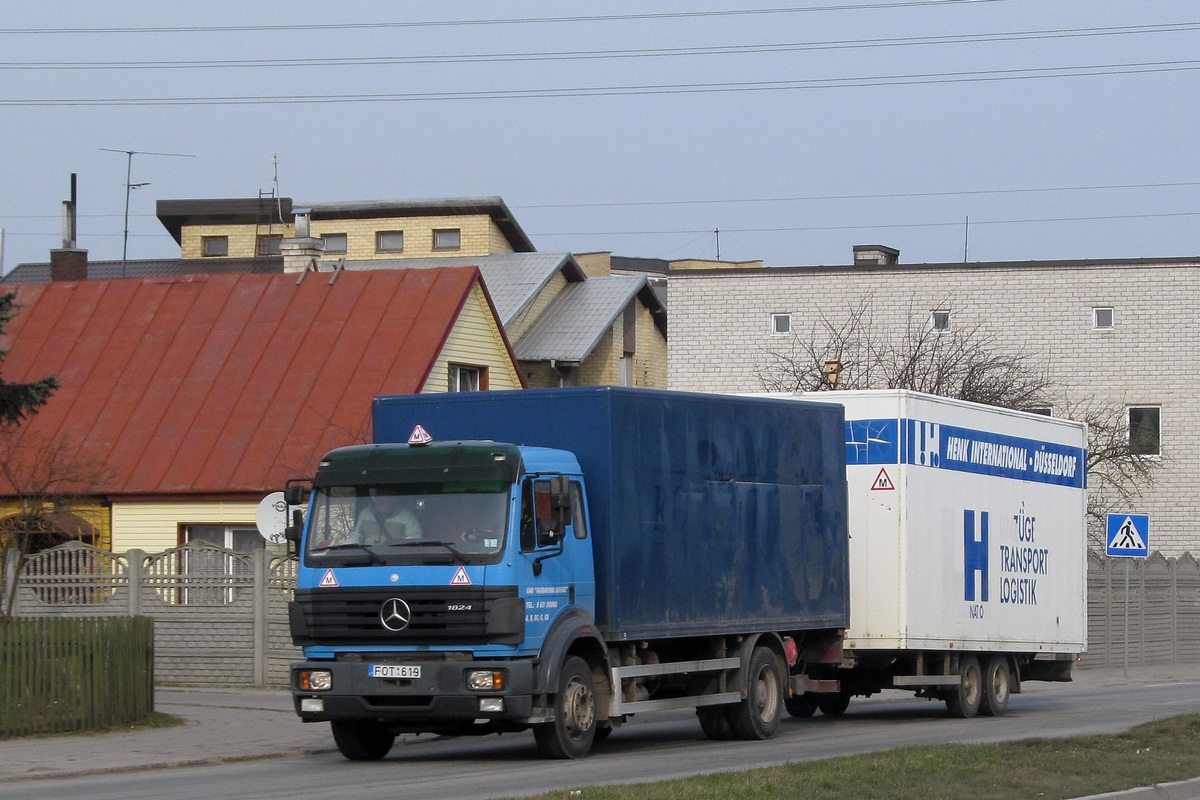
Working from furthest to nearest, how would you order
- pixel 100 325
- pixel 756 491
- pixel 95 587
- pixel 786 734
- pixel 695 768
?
pixel 100 325 → pixel 95 587 → pixel 786 734 → pixel 756 491 → pixel 695 768

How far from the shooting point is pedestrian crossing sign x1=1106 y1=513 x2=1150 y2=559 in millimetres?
29503

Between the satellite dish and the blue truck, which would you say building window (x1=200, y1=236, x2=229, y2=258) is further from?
the blue truck

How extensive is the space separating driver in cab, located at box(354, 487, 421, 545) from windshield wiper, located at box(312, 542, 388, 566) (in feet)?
0.18

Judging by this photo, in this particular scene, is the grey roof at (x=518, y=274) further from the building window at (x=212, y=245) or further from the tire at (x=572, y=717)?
the tire at (x=572, y=717)

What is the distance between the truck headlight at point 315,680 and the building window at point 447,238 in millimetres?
46566

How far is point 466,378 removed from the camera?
108 ft

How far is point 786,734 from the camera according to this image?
17781 millimetres

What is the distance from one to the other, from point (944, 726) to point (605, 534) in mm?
5919

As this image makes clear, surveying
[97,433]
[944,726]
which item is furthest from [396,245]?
[944,726]

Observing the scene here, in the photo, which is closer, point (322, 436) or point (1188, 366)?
point (322, 436)

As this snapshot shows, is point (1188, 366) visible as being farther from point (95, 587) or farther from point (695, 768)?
point (695, 768)

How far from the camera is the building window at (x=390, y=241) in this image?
63.1m

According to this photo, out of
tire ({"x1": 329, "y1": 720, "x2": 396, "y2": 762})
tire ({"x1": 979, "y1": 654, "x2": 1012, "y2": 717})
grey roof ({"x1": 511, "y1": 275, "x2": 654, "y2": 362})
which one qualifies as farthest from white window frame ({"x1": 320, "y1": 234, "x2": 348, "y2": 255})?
tire ({"x1": 329, "y1": 720, "x2": 396, "y2": 762})

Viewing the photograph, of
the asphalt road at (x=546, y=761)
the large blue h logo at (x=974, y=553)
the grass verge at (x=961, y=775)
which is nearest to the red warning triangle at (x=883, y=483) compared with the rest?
the large blue h logo at (x=974, y=553)
